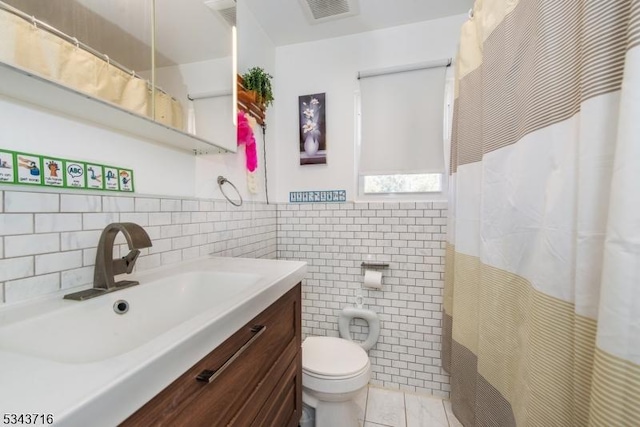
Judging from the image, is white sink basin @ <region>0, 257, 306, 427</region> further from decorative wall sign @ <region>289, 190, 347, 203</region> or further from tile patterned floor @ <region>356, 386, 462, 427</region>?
tile patterned floor @ <region>356, 386, 462, 427</region>

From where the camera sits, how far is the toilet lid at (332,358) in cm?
130

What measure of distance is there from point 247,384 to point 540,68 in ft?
4.09

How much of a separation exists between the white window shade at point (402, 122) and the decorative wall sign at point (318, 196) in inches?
9.2

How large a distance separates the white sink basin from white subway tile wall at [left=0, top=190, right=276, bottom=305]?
0.17ft

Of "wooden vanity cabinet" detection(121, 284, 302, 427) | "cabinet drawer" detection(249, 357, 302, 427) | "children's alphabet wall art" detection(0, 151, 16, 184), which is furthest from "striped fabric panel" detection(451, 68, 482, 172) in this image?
"children's alphabet wall art" detection(0, 151, 16, 184)

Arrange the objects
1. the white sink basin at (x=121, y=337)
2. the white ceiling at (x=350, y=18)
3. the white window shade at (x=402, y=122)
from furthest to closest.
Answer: the white window shade at (x=402, y=122), the white ceiling at (x=350, y=18), the white sink basin at (x=121, y=337)

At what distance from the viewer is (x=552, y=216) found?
0.68 m

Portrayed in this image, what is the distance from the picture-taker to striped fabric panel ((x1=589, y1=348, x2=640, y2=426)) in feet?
1.40

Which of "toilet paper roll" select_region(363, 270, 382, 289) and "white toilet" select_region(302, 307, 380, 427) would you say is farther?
"toilet paper roll" select_region(363, 270, 382, 289)

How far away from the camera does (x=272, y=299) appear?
852 millimetres

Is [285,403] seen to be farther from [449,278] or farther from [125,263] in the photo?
[449,278]

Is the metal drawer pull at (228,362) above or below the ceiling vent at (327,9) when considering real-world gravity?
below

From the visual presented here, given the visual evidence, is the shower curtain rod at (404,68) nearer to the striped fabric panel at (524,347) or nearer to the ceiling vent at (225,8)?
the ceiling vent at (225,8)

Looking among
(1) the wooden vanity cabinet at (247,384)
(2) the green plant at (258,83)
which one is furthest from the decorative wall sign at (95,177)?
(2) the green plant at (258,83)
